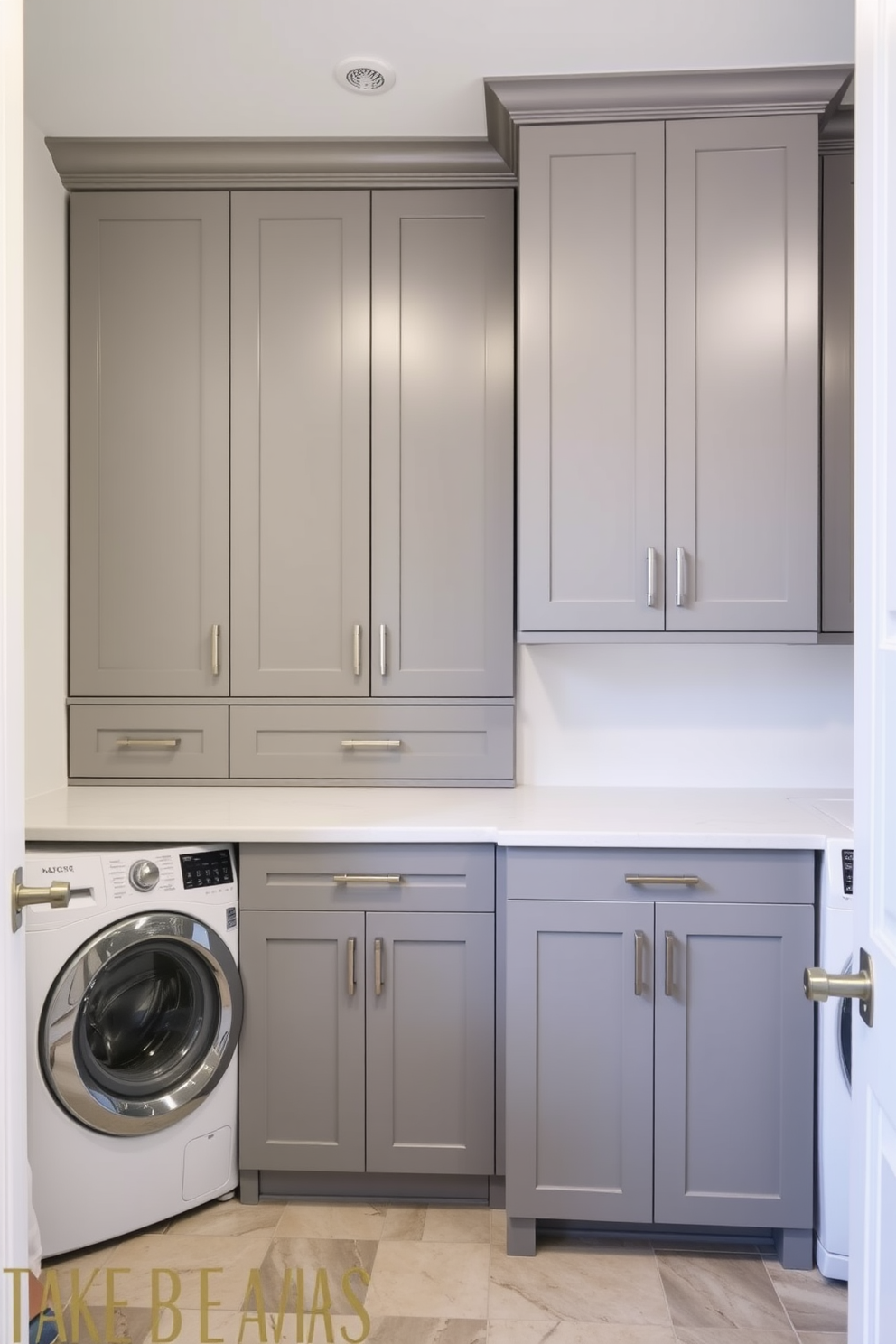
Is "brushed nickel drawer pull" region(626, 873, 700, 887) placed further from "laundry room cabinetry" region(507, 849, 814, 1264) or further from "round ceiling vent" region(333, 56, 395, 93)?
"round ceiling vent" region(333, 56, 395, 93)

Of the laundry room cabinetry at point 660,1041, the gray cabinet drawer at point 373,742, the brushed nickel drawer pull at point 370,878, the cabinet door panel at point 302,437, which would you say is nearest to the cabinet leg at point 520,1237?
the laundry room cabinetry at point 660,1041

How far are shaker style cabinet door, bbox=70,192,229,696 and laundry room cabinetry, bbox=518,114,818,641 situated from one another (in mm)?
899

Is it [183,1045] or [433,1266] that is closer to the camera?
[433,1266]

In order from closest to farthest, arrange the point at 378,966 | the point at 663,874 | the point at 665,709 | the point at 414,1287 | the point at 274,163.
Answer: the point at 414,1287
the point at 663,874
the point at 378,966
the point at 274,163
the point at 665,709

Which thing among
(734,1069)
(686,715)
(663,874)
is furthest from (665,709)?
(734,1069)

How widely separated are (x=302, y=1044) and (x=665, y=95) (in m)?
2.41

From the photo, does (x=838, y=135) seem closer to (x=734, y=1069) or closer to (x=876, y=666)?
(x=876, y=666)

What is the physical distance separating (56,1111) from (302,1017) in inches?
21.4

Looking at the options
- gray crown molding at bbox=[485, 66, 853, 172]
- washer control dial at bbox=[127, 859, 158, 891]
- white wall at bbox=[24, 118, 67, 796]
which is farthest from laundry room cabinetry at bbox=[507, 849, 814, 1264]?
gray crown molding at bbox=[485, 66, 853, 172]

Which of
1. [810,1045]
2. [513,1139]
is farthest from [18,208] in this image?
[810,1045]

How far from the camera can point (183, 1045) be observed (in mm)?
2092

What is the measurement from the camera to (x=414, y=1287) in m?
1.88

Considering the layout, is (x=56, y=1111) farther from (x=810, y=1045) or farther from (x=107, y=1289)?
(x=810, y=1045)

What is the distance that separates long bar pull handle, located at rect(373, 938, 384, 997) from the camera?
2.11m
